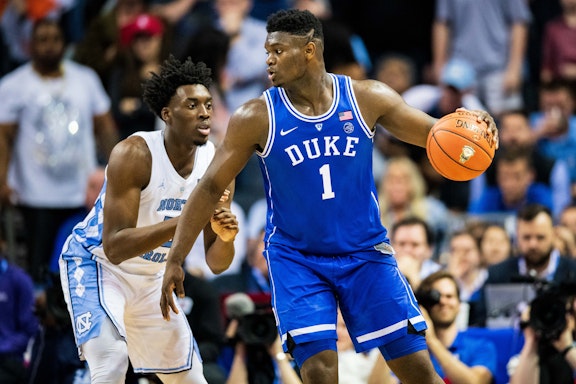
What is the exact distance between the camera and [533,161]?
12.0 m

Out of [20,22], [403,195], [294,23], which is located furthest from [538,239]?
[20,22]

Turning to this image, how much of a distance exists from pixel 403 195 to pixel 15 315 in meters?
3.96

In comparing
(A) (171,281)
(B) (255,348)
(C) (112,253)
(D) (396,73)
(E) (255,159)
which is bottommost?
(B) (255,348)

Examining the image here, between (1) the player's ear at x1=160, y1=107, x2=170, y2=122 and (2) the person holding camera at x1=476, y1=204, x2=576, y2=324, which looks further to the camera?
(2) the person holding camera at x1=476, y1=204, x2=576, y2=324

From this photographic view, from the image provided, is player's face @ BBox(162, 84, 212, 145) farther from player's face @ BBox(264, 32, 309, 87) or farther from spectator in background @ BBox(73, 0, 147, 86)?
spectator in background @ BBox(73, 0, 147, 86)

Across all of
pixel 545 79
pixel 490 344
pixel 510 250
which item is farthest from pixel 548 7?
pixel 490 344

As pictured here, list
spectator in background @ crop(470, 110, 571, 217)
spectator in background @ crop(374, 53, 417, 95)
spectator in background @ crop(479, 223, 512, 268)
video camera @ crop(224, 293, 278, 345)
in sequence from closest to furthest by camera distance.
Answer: video camera @ crop(224, 293, 278, 345)
spectator in background @ crop(479, 223, 512, 268)
spectator in background @ crop(470, 110, 571, 217)
spectator in background @ crop(374, 53, 417, 95)

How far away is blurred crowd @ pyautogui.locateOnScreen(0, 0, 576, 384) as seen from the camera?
29.1 ft

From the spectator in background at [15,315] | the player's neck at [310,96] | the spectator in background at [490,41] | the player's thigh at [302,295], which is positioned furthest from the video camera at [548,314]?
the spectator in background at [490,41]

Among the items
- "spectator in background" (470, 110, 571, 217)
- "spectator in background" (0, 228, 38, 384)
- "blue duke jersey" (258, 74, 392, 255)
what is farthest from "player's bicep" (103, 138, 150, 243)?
"spectator in background" (470, 110, 571, 217)

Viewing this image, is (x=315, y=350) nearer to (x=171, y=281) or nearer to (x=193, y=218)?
(x=171, y=281)

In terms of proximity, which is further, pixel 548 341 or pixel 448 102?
pixel 448 102

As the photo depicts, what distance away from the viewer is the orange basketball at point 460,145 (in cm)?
610

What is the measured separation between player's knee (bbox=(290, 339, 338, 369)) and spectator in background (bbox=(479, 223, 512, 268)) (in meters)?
4.72
